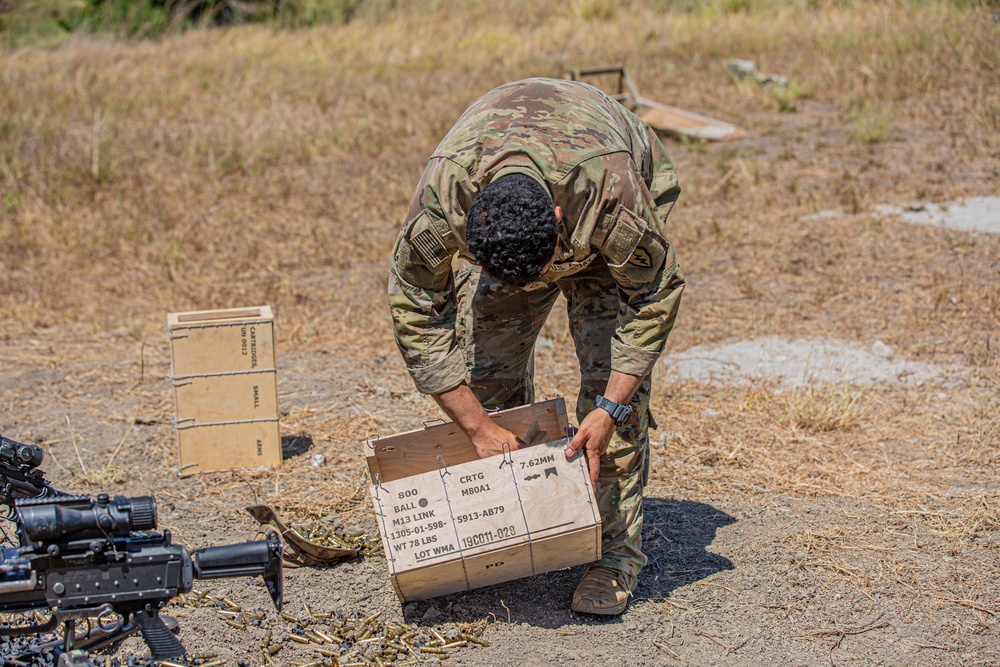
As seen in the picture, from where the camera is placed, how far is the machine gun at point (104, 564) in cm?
232

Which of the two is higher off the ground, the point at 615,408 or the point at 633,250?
the point at 633,250

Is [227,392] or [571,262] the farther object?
[227,392]

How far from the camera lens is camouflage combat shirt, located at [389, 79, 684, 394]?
9.30ft

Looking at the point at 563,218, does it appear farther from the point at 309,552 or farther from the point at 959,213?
the point at 959,213

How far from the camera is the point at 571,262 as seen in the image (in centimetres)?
299

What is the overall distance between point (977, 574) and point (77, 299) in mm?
5735

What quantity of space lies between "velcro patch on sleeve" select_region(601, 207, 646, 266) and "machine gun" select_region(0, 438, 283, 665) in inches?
48.8

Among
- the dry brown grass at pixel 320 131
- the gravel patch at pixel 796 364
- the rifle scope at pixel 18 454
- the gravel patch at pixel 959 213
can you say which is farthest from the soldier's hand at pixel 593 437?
the gravel patch at pixel 959 213

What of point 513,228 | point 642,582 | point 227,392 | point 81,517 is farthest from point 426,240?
point 227,392

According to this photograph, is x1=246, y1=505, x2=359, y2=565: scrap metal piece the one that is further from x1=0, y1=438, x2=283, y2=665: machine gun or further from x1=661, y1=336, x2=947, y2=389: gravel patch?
x1=661, y1=336, x2=947, y2=389: gravel patch

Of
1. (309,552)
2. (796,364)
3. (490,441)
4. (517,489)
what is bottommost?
(796,364)

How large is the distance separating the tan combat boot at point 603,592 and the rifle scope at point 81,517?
5.10ft

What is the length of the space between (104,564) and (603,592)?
1.68 meters

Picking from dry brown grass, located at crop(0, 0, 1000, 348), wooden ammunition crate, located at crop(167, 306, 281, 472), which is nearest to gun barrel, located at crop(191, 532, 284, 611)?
wooden ammunition crate, located at crop(167, 306, 281, 472)
